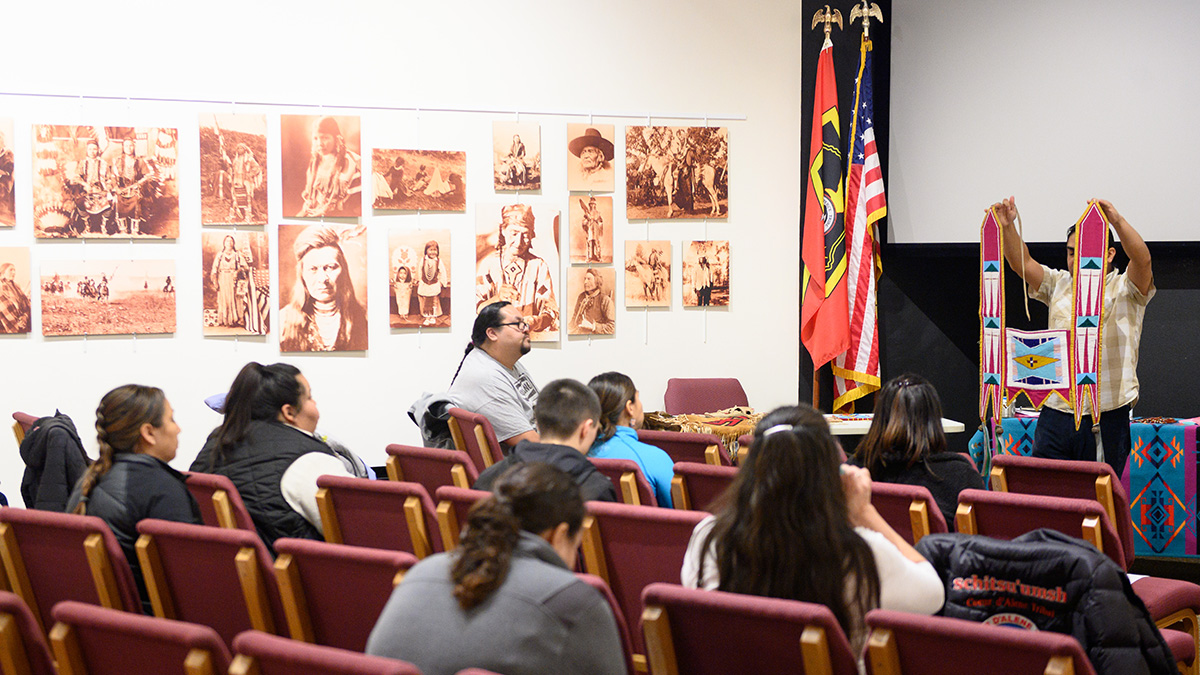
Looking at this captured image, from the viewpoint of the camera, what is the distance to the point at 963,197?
22.7ft

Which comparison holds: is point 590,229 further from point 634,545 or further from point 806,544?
point 806,544

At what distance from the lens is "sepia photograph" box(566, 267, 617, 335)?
7102 millimetres

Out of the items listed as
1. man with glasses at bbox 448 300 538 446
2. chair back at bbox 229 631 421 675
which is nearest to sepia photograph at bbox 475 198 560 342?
man with glasses at bbox 448 300 538 446

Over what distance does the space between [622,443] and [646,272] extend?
10.4 ft

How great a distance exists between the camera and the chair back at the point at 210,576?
2.76m

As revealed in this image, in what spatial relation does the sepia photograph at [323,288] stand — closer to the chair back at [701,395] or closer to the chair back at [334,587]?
the chair back at [701,395]

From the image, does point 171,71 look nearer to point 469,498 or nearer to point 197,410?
point 197,410

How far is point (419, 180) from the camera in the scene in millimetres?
6797

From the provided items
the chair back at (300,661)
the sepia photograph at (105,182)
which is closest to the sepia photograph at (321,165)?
the sepia photograph at (105,182)

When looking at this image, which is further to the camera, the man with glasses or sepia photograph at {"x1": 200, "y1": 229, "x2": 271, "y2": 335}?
sepia photograph at {"x1": 200, "y1": 229, "x2": 271, "y2": 335}

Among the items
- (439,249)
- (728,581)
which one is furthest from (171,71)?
(728,581)

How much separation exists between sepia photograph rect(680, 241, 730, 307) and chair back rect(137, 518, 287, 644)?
15.3 ft

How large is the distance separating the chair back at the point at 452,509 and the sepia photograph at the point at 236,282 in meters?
3.59

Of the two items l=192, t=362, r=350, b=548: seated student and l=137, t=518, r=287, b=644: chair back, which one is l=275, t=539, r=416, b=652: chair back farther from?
l=192, t=362, r=350, b=548: seated student
